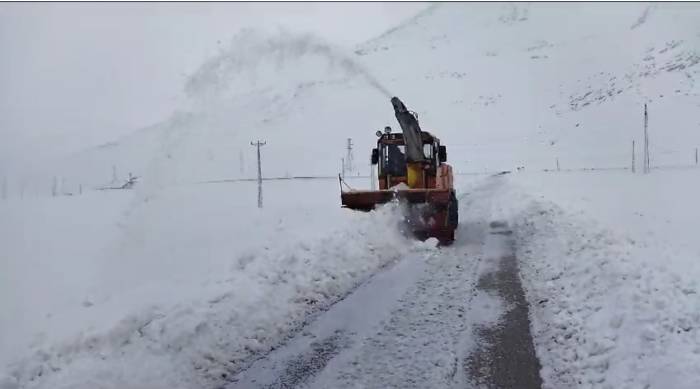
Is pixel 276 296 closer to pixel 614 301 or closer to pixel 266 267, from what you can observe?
pixel 266 267

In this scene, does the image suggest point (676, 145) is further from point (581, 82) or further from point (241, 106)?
point (241, 106)

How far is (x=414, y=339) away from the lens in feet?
19.1

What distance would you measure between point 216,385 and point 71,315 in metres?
3.10

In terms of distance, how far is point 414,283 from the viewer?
8477 millimetres

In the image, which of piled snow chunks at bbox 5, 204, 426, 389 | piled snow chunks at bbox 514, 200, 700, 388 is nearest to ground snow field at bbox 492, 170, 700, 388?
piled snow chunks at bbox 514, 200, 700, 388

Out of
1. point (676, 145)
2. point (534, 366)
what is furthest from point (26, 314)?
point (676, 145)

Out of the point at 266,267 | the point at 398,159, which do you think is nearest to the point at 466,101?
the point at 398,159

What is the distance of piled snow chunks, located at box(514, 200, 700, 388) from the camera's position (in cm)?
458

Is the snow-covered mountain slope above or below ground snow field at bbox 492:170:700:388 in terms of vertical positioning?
above

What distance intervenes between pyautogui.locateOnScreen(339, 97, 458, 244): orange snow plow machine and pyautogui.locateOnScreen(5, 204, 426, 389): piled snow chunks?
12.1 ft

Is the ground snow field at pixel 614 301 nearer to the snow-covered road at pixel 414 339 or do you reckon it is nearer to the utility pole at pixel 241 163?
the snow-covered road at pixel 414 339

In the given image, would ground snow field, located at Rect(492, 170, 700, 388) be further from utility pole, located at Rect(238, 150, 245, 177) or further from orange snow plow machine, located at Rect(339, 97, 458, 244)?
utility pole, located at Rect(238, 150, 245, 177)

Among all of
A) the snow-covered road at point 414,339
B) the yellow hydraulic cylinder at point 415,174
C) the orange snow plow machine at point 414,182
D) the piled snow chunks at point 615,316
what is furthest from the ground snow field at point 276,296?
the yellow hydraulic cylinder at point 415,174

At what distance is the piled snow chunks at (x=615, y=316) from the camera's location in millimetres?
4582
